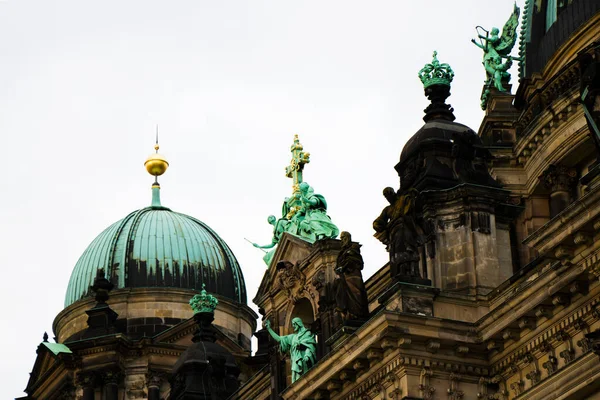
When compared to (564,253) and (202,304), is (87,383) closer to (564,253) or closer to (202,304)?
(202,304)

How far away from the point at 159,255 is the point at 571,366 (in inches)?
1083

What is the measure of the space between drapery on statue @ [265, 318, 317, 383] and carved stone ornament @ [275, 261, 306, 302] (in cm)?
329

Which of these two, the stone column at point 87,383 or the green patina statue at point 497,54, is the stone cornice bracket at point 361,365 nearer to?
the green patina statue at point 497,54

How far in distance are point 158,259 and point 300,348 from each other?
60.0 ft

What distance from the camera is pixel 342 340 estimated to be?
99.6 ft

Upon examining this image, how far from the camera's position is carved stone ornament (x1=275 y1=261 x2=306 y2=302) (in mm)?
38438

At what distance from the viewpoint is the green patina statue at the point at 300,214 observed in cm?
3950

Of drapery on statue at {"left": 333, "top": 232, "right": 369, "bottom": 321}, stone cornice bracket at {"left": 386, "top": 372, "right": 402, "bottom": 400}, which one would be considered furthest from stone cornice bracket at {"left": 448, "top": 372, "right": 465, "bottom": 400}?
drapery on statue at {"left": 333, "top": 232, "right": 369, "bottom": 321}

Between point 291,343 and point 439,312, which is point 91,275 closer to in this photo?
point 291,343

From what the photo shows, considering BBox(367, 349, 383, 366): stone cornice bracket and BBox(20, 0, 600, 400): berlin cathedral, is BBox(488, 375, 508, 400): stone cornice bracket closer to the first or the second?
BBox(20, 0, 600, 400): berlin cathedral

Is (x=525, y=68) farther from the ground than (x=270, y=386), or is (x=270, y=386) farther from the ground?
(x=525, y=68)

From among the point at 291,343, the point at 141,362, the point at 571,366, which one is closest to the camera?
the point at 571,366

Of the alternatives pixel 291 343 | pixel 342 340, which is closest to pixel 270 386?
pixel 291 343

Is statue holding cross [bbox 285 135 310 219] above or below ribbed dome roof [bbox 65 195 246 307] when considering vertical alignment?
below
